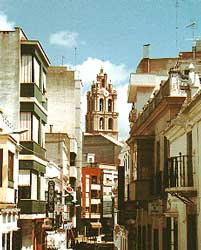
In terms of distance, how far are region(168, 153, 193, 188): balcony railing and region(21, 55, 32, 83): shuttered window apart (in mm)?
13235

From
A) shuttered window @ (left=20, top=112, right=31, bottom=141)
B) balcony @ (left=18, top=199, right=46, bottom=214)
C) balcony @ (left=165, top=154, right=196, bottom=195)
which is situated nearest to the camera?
balcony @ (left=165, top=154, right=196, bottom=195)

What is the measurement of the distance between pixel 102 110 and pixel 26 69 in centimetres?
10230

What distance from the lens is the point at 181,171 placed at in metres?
19.3

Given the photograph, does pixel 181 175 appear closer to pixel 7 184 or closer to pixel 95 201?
pixel 7 184

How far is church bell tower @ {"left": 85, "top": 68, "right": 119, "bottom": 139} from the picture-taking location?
13162 centimetres

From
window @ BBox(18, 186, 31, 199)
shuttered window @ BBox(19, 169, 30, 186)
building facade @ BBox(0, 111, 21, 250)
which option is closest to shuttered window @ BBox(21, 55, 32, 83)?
shuttered window @ BBox(19, 169, 30, 186)

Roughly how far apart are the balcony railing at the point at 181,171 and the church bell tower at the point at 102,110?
11101cm

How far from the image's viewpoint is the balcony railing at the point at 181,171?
18.7 m

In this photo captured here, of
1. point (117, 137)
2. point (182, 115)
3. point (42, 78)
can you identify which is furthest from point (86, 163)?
point (182, 115)

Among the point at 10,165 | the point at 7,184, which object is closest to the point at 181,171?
the point at 7,184

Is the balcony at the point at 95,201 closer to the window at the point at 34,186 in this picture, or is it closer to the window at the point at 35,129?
the window at the point at 35,129

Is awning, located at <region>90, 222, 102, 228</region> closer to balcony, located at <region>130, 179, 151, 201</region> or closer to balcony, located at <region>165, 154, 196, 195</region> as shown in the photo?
balcony, located at <region>130, 179, 151, 201</region>

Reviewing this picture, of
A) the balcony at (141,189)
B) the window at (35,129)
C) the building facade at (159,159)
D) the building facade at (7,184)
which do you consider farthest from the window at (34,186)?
the balcony at (141,189)

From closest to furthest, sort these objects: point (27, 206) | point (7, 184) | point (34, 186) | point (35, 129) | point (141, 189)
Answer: point (7, 184), point (141, 189), point (27, 206), point (34, 186), point (35, 129)
